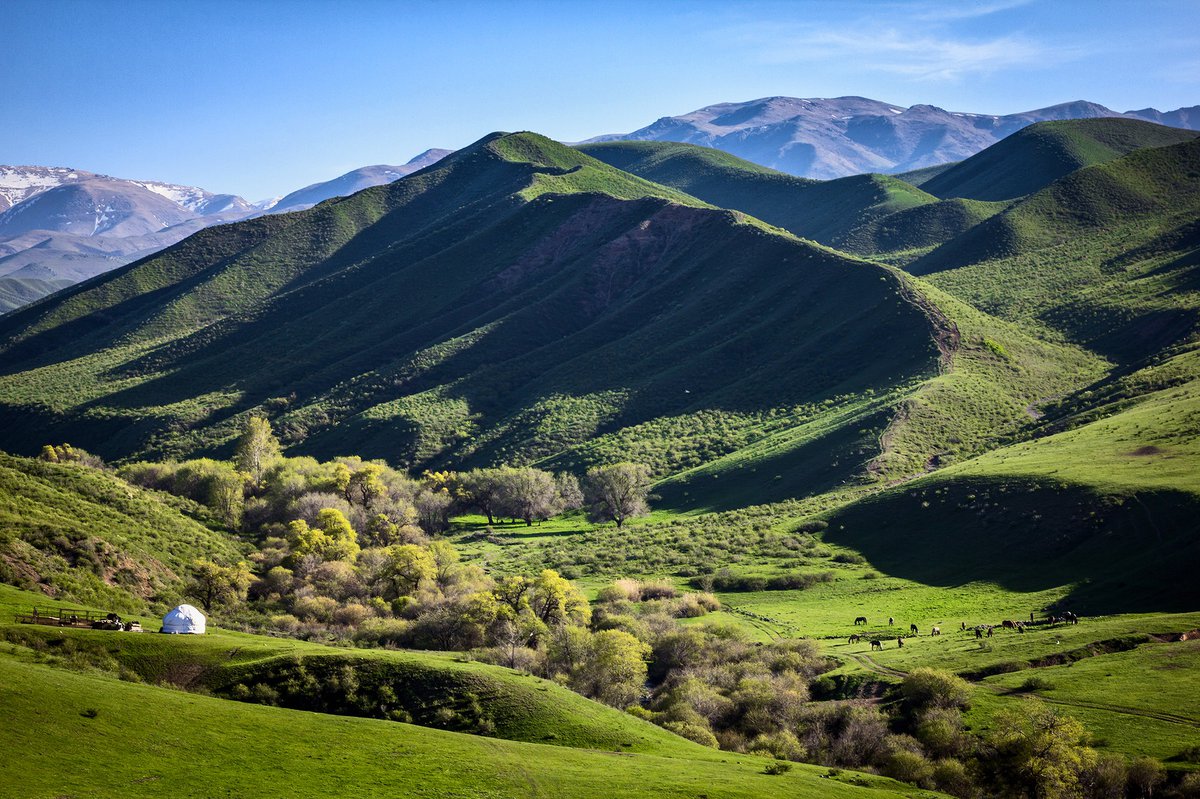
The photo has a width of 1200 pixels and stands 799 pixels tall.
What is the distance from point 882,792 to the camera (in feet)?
124

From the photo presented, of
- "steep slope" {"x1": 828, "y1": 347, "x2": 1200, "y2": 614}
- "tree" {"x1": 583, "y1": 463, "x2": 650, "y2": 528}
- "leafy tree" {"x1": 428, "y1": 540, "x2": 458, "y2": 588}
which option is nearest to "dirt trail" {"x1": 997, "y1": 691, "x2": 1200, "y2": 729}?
"steep slope" {"x1": 828, "y1": 347, "x2": 1200, "y2": 614}

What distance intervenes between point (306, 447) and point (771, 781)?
396 feet

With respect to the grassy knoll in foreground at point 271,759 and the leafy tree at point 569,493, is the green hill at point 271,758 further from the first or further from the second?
the leafy tree at point 569,493

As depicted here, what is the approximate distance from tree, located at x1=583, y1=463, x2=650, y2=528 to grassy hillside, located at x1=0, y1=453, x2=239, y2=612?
139 ft

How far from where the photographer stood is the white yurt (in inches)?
1845

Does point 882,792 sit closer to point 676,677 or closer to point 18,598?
point 676,677

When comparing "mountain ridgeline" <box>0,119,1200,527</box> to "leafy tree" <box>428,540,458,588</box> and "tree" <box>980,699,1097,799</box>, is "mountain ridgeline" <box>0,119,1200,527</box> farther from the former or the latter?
"tree" <box>980,699,1097,799</box>

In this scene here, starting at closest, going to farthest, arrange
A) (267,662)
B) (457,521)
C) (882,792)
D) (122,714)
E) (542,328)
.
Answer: (122,714)
(882,792)
(267,662)
(457,521)
(542,328)

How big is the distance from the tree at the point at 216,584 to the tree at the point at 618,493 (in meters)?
47.3

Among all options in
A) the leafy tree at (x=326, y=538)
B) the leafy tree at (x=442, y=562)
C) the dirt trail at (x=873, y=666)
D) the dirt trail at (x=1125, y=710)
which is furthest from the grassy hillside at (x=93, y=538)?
the dirt trail at (x=1125, y=710)

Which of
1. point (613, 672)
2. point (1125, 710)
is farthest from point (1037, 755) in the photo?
point (613, 672)

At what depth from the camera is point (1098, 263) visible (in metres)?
162

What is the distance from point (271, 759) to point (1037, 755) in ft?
99.2

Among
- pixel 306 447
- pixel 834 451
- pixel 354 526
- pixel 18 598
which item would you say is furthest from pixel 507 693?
pixel 306 447
